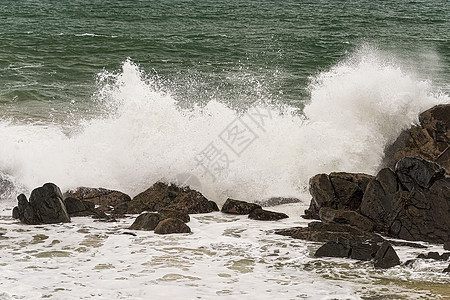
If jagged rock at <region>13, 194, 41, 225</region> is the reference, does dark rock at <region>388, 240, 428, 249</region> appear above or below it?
below

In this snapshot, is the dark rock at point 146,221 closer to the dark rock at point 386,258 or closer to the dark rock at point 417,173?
the dark rock at point 386,258

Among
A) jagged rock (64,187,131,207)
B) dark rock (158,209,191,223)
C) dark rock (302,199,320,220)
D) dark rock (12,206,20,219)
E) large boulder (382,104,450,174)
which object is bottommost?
dark rock (302,199,320,220)

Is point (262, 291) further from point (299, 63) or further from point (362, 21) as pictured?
point (362, 21)

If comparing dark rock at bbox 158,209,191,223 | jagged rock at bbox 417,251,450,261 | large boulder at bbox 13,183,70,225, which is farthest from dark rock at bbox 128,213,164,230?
jagged rock at bbox 417,251,450,261

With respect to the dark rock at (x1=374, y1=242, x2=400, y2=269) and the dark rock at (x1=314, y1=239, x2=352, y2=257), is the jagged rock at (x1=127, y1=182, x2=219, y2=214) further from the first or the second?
the dark rock at (x1=374, y1=242, x2=400, y2=269)

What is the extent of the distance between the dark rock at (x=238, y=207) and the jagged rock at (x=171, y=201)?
0.25m

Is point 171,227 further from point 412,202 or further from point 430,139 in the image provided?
point 430,139

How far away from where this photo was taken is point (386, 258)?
6.90 meters

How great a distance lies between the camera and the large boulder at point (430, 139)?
962 centimetres

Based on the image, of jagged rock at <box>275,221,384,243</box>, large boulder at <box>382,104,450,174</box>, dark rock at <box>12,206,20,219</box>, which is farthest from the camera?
large boulder at <box>382,104,450,174</box>

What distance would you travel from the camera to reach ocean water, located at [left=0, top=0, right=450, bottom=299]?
27.1 ft

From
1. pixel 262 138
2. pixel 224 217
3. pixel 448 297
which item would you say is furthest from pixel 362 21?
pixel 448 297

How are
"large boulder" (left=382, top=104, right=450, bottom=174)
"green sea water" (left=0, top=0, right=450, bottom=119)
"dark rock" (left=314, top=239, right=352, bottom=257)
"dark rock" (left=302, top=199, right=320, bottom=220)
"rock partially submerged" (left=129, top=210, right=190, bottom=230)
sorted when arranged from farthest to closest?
"green sea water" (left=0, top=0, right=450, bottom=119)
"large boulder" (left=382, top=104, right=450, bottom=174)
"dark rock" (left=302, top=199, right=320, bottom=220)
"rock partially submerged" (left=129, top=210, right=190, bottom=230)
"dark rock" (left=314, top=239, right=352, bottom=257)

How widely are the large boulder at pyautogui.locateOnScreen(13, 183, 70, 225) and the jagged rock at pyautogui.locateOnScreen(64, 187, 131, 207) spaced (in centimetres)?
94
